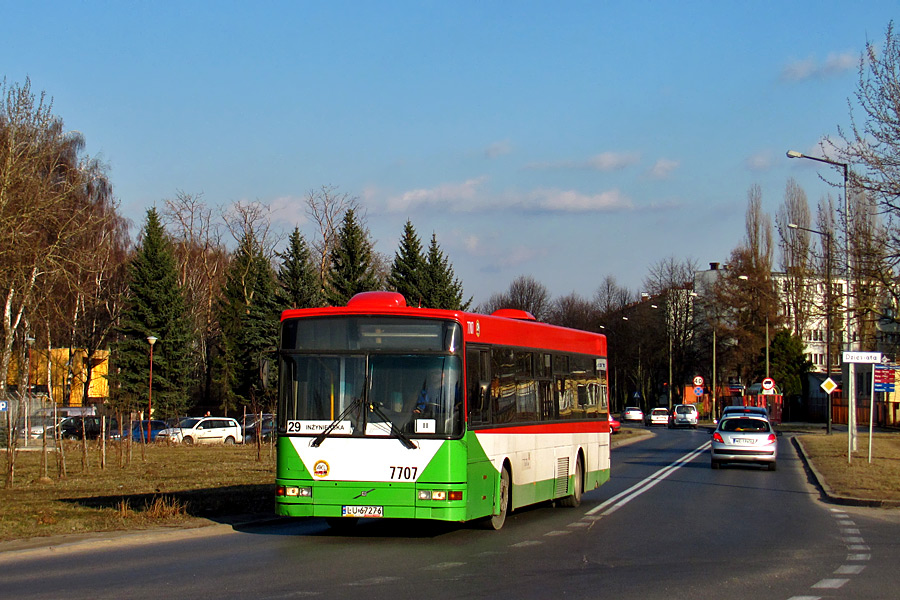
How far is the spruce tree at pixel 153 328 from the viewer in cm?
5844

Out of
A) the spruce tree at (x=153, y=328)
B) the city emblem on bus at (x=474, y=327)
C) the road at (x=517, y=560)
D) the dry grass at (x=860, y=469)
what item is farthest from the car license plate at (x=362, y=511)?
the spruce tree at (x=153, y=328)

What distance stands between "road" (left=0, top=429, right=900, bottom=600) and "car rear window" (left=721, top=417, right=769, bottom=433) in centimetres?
1075

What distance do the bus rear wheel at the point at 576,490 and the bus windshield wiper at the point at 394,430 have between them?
5.84 m

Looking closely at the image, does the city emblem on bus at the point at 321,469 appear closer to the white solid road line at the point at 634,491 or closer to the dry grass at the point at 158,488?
the dry grass at the point at 158,488

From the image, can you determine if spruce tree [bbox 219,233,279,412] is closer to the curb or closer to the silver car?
the silver car

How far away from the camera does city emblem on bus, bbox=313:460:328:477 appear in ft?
41.2

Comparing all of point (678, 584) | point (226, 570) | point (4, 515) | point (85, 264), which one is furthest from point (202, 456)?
point (678, 584)

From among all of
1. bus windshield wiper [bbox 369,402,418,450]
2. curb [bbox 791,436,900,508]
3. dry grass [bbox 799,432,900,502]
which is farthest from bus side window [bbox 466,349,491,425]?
dry grass [bbox 799,432,900,502]

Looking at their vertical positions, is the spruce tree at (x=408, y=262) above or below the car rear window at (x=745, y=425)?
above

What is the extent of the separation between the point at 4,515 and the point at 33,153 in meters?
14.7

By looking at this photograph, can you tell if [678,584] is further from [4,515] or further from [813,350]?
[813,350]

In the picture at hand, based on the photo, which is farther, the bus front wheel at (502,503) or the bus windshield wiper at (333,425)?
the bus front wheel at (502,503)

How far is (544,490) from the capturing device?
1580 centimetres

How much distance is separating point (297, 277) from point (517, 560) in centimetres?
5175
